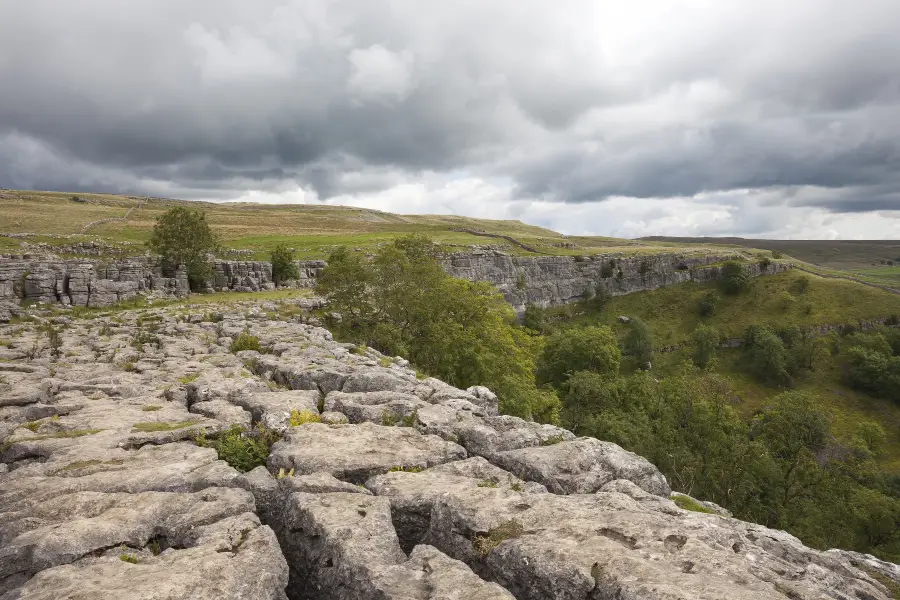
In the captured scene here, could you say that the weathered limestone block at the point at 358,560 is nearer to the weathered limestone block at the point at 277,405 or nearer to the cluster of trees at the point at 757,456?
the weathered limestone block at the point at 277,405

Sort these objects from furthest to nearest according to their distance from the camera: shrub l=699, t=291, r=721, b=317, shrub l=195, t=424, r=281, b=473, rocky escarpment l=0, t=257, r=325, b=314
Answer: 1. shrub l=699, t=291, r=721, b=317
2. rocky escarpment l=0, t=257, r=325, b=314
3. shrub l=195, t=424, r=281, b=473

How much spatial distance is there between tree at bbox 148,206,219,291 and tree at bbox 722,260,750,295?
131479 millimetres

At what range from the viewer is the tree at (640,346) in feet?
344

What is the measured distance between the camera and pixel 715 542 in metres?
9.69

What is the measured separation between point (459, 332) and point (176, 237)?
4487 cm

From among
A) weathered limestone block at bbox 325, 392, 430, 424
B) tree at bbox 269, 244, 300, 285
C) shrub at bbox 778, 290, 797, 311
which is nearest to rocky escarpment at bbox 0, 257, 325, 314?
tree at bbox 269, 244, 300, 285

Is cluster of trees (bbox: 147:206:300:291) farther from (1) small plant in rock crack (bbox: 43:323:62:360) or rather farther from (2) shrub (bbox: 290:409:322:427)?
(2) shrub (bbox: 290:409:322:427)

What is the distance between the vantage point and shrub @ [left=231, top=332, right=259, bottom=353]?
28875 millimetres

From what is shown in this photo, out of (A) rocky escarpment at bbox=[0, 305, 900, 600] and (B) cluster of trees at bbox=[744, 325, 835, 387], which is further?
(B) cluster of trees at bbox=[744, 325, 835, 387]

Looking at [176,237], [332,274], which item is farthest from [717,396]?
[176,237]

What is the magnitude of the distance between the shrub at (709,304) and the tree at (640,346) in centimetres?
3019

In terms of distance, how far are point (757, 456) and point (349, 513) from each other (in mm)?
47531

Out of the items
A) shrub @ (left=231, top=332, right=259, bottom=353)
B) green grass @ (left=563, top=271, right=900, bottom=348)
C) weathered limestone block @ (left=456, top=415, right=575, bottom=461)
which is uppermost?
weathered limestone block @ (left=456, top=415, right=575, bottom=461)

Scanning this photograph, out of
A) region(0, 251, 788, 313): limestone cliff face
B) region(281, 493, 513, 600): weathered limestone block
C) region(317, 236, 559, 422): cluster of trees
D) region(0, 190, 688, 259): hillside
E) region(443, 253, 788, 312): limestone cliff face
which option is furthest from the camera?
region(443, 253, 788, 312): limestone cliff face
